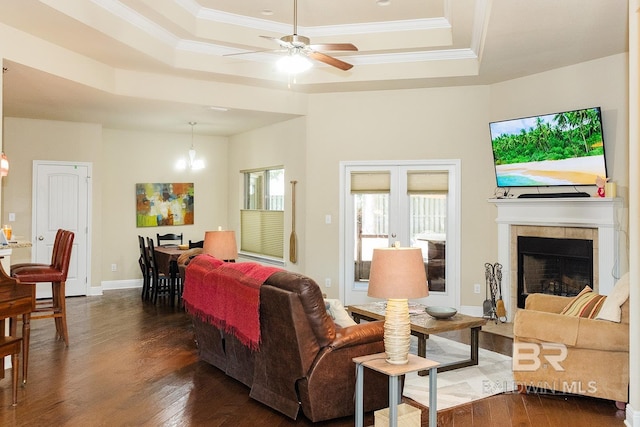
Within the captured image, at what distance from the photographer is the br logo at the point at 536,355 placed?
3.88m

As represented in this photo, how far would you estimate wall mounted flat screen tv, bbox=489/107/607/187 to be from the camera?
5574 mm

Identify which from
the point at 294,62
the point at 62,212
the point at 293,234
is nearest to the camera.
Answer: the point at 294,62

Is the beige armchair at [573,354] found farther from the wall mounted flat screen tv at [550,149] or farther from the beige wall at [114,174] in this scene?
the beige wall at [114,174]

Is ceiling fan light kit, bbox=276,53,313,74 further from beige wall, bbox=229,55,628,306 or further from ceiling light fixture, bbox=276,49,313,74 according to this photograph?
beige wall, bbox=229,55,628,306

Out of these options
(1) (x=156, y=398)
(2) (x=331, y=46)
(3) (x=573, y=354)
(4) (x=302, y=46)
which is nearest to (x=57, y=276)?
(1) (x=156, y=398)

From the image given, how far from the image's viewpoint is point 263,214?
29.3 ft

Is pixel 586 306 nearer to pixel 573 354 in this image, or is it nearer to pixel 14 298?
pixel 573 354

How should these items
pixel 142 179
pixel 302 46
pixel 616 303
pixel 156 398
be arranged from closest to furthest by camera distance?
pixel 616 303 < pixel 156 398 < pixel 302 46 < pixel 142 179

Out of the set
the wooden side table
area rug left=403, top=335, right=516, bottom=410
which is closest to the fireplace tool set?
area rug left=403, top=335, right=516, bottom=410

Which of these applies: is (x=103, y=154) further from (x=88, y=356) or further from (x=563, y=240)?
(x=563, y=240)

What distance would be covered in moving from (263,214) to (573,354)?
5886 mm

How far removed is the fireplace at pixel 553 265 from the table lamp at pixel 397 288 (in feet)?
11.5

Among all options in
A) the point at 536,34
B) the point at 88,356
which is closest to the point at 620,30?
the point at 536,34

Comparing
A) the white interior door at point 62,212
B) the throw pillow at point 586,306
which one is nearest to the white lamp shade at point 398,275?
the throw pillow at point 586,306
